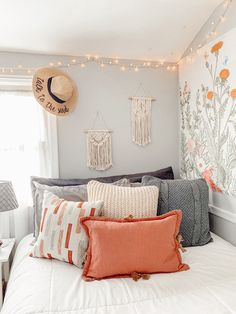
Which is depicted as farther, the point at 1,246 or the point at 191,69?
the point at 191,69

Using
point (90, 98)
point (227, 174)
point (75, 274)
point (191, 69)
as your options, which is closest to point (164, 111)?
point (191, 69)

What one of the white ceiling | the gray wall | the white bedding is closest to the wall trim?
the gray wall

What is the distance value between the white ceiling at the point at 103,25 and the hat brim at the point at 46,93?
186 millimetres

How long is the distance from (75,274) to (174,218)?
0.61 m

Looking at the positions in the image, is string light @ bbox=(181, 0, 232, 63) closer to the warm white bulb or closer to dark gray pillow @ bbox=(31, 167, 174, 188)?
the warm white bulb

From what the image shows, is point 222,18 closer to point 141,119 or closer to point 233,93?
point 233,93

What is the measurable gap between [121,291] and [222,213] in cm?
107

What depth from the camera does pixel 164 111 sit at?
2.52 meters

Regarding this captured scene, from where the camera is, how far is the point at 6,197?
1.75 meters

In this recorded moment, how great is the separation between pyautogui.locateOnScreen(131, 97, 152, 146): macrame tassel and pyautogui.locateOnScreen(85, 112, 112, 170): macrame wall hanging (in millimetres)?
244

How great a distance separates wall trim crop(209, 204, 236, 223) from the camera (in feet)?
6.21

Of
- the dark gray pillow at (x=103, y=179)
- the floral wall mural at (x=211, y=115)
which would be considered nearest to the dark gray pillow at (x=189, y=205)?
the floral wall mural at (x=211, y=115)

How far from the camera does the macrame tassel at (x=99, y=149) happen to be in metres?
2.33

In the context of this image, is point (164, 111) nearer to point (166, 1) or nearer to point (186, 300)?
point (166, 1)
